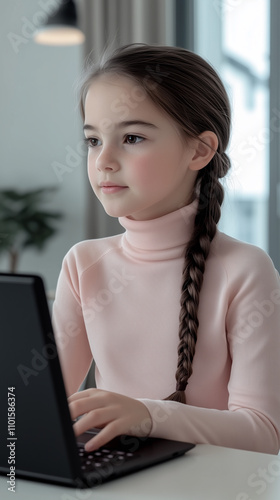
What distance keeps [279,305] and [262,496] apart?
1.61 feet

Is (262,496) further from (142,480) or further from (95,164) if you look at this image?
(95,164)

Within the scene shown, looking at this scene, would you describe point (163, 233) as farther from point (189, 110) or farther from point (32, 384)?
point (32, 384)

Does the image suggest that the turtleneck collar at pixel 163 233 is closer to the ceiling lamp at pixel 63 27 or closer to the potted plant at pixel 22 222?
the ceiling lamp at pixel 63 27

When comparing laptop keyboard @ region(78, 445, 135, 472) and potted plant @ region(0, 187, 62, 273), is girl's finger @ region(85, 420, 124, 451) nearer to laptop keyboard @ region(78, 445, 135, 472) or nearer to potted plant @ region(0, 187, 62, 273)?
laptop keyboard @ region(78, 445, 135, 472)

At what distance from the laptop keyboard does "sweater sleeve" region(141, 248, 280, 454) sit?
13cm

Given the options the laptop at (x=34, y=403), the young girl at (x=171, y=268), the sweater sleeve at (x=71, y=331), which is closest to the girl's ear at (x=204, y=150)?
the young girl at (x=171, y=268)

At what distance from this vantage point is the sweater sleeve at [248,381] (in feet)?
3.36

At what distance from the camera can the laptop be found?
Result: 688mm

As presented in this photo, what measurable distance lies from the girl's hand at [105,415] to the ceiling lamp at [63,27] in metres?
3.28

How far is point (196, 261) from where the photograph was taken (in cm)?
125

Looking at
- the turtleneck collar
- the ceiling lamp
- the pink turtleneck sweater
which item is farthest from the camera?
the ceiling lamp

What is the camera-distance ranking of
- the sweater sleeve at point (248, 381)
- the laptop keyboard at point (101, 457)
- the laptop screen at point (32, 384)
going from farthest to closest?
the sweater sleeve at point (248, 381)
the laptop keyboard at point (101, 457)
the laptop screen at point (32, 384)

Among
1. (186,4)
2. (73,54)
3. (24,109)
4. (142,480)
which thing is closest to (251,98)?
(186,4)

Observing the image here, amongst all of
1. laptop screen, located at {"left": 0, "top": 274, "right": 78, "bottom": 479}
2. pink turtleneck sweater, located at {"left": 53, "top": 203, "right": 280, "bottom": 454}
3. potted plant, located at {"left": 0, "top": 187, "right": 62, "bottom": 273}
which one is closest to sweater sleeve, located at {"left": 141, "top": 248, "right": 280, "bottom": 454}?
pink turtleneck sweater, located at {"left": 53, "top": 203, "right": 280, "bottom": 454}
